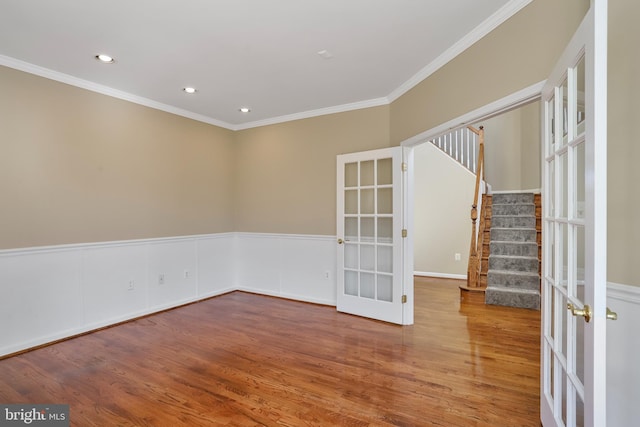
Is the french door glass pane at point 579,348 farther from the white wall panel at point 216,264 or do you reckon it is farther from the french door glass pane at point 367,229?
the white wall panel at point 216,264

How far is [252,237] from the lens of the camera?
4.96 m

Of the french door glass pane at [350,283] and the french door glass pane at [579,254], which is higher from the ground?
the french door glass pane at [579,254]

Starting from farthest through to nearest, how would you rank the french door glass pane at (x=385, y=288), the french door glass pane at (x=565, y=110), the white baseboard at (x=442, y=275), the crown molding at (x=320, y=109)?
the white baseboard at (x=442, y=275)
the french door glass pane at (x=385, y=288)
the crown molding at (x=320, y=109)
the french door glass pane at (x=565, y=110)

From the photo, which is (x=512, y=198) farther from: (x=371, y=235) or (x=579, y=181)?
(x=579, y=181)

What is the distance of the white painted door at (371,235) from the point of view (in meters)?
3.54

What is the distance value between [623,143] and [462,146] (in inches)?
214

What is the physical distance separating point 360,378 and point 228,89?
325 centimetres

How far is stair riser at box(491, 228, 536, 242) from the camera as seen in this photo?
4.73 m

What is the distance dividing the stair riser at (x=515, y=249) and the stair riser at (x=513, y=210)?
0.57 metres

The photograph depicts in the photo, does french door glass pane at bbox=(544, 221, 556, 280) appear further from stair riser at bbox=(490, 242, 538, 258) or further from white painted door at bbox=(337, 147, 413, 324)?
stair riser at bbox=(490, 242, 538, 258)

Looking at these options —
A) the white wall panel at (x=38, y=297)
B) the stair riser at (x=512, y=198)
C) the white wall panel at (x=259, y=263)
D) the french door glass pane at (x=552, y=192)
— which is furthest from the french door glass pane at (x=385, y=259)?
the white wall panel at (x=38, y=297)

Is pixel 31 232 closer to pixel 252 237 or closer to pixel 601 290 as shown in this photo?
pixel 252 237

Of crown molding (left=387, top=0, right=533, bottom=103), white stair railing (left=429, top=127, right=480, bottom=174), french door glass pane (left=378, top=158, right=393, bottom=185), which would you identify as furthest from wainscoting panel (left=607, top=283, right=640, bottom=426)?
white stair railing (left=429, top=127, right=480, bottom=174)

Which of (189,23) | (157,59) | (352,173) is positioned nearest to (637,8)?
(189,23)
